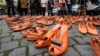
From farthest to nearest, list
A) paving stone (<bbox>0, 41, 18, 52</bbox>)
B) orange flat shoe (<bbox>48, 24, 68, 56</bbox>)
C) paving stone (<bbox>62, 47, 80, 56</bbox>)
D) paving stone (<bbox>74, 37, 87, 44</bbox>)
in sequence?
paving stone (<bbox>74, 37, 87, 44</bbox>) → paving stone (<bbox>0, 41, 18, 52</bbox>) → paving stone (<bbox>62, 47, 80, 56</bbox>) → orange flat shoe (<bbox>48, 24, 68, 56</bbox>)

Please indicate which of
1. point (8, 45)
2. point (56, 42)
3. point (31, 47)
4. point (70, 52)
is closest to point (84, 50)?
point (70, 52)

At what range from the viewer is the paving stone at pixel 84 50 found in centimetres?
286

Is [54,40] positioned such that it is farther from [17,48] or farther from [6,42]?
[6,42]

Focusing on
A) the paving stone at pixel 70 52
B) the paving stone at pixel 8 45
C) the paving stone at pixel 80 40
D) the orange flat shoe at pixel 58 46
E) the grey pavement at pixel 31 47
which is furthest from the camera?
the paving stone at pixel 80 40

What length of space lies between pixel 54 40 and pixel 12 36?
1.49 meters

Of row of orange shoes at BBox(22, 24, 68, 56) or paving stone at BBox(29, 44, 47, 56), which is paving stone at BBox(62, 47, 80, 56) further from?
paving stone at BBox(29, 44, 47, 56)

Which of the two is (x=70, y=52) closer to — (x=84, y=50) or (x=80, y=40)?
(x=84, y=50)

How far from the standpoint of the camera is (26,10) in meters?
9.61

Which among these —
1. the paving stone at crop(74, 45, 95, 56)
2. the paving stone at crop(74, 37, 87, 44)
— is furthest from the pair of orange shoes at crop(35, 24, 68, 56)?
the paving stone at crop(74, 37, 87, 44)

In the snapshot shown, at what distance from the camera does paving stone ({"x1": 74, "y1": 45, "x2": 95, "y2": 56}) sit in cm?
286

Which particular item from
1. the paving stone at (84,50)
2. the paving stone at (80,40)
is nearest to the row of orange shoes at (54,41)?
the paving stone at (84,50)

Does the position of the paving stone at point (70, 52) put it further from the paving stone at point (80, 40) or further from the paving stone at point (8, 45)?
the paving stone at point (8, 45)

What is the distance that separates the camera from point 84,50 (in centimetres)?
300

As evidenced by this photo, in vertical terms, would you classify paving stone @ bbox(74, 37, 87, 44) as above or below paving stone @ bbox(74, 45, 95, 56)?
below
